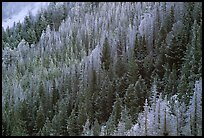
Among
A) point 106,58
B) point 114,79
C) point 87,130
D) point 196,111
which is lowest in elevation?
point 106,58

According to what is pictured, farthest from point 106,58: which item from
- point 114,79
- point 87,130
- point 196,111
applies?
point 196,111

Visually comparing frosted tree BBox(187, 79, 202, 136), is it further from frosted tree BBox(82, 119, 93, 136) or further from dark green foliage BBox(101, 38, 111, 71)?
dark green foliage BBox(101, 38, 111, 71)

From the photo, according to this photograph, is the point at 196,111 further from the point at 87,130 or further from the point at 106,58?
the point at 106,58

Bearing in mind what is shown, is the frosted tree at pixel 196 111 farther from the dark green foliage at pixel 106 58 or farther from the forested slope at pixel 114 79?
the dark green foliage at pixel 106 58

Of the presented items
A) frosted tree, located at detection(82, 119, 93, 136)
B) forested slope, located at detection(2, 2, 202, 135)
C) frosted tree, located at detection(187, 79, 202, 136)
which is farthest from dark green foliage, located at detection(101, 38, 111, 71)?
frosted tree, located at detection(187, 79, 202, 136)

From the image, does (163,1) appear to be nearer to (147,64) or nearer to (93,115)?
(147,64)

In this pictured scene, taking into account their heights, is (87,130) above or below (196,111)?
below

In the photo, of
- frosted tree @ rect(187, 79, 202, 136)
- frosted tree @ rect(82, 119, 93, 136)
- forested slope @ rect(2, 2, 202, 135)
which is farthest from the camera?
frosted tree @ rect(82, 119, 93, 136)

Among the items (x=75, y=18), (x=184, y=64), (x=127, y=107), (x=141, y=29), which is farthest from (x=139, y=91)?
(x=75, y=18)

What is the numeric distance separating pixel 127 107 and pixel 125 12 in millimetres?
98519

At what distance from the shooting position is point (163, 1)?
478 feet

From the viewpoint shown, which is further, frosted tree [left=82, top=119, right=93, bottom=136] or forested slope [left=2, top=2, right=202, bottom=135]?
frosted tree [left=82, top=119, right=93, bottom=136]

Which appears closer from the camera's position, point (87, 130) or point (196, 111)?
point (196, 111)

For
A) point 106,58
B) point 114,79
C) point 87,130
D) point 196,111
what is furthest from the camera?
point 106,58
